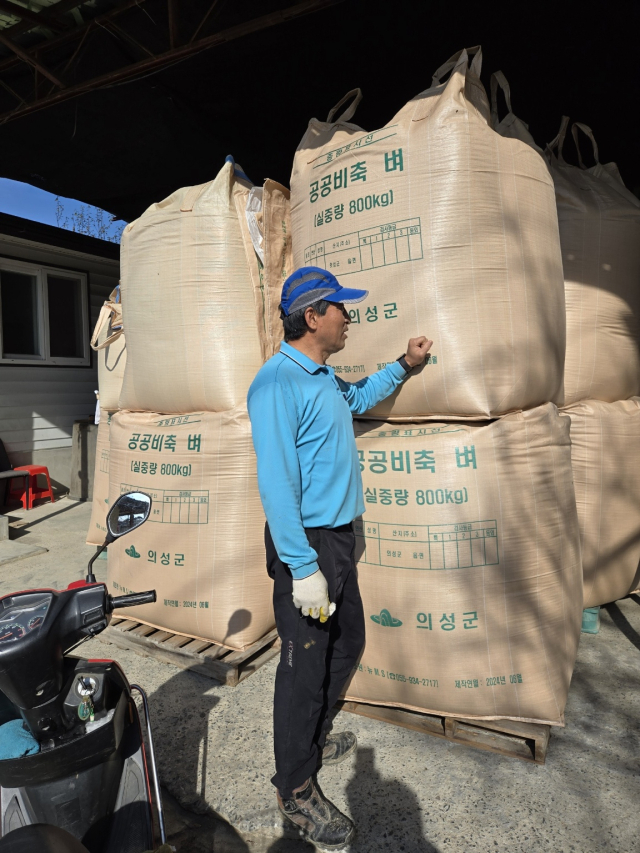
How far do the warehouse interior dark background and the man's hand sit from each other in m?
3.29

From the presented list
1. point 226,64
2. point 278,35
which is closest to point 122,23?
point 226,64

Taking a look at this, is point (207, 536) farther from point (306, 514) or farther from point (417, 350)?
point (417, 350)

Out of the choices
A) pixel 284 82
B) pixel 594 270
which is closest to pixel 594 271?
pixel 594 270

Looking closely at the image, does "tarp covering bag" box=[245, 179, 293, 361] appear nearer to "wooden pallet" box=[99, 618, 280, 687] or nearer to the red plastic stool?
"wooden pallet" box=[99, 618, 280, 687]

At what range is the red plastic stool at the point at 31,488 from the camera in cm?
612

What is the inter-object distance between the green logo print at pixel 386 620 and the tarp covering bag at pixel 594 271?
1.54 metres

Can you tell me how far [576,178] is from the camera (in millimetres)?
2875

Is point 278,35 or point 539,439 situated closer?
point 539,439

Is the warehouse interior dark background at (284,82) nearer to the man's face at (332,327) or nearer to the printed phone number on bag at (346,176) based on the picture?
the printed phone number on bag at (346,176)

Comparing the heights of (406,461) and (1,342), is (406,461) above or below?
below

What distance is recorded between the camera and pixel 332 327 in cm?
187

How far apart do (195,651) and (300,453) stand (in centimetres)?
142

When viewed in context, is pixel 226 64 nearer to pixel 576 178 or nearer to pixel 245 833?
pixel 576 178

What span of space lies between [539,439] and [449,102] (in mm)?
1331
